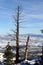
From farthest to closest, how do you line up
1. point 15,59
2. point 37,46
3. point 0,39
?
point 0,39, point 37,46, point 15,59

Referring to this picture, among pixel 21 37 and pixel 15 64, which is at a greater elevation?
pixel 21 37

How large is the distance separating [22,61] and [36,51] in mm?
7217

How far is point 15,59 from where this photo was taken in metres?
36.3

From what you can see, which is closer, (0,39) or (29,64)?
(29,64)

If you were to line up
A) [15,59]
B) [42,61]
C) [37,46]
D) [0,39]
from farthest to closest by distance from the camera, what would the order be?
[0,39]
[37,46]
[15,59]
[42,61]

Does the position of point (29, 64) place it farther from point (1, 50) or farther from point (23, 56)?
point (1, 50)

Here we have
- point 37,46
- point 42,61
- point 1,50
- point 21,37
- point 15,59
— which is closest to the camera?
point 42,61

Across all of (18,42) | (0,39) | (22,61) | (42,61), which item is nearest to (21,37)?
(18,42)

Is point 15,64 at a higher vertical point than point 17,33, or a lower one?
lower

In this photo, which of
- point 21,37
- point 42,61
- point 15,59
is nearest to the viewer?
point 42,61

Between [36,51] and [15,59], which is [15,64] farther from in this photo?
[36,51]

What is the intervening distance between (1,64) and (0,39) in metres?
22.8

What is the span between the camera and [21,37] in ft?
128

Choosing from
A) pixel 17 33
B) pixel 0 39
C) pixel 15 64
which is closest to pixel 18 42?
pixel 17 33
